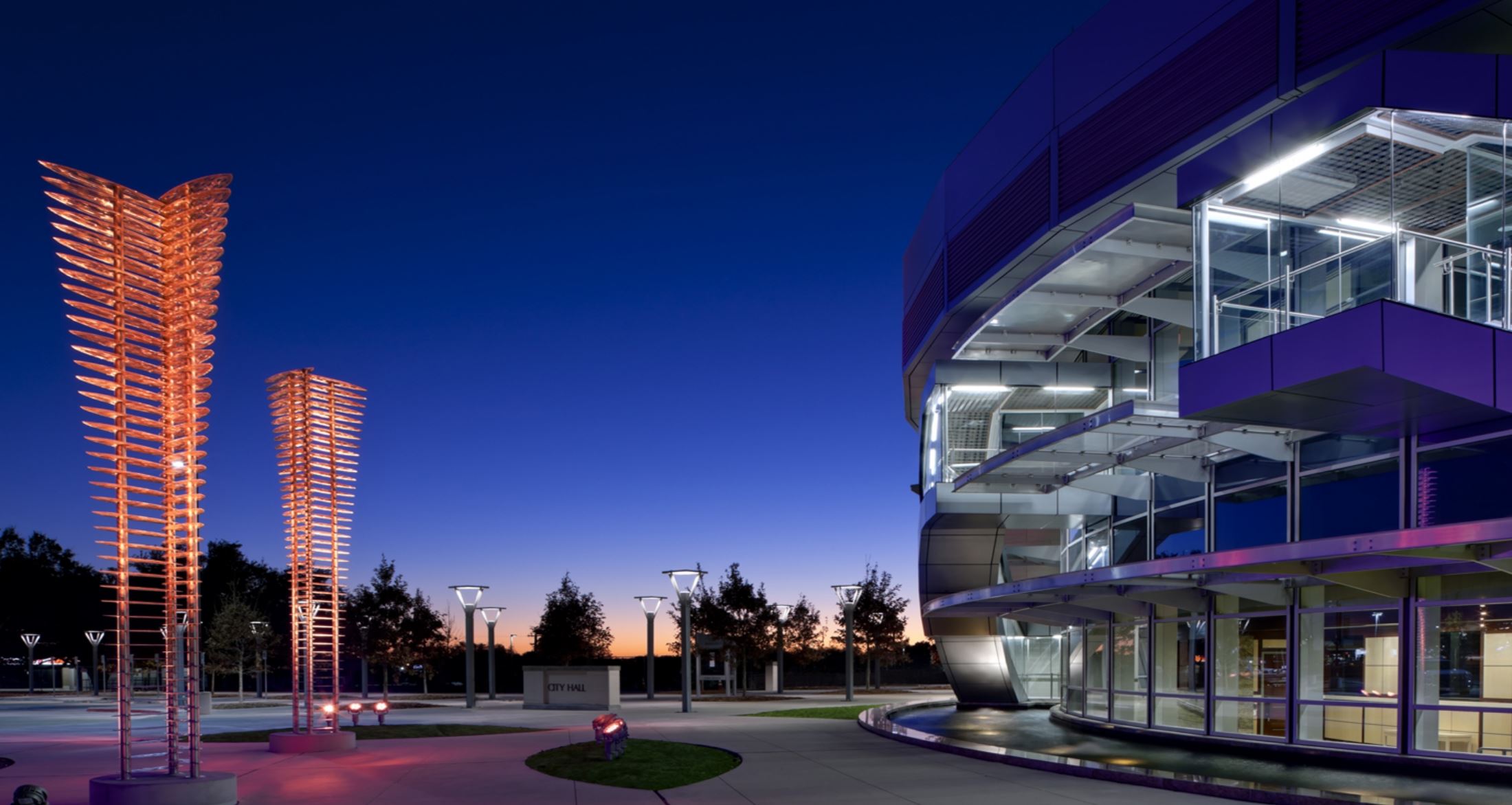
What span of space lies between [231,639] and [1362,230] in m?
55.2

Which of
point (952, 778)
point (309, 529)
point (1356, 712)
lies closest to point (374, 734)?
point (309, 529)

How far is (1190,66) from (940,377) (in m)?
10.6

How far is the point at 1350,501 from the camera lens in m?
18.9

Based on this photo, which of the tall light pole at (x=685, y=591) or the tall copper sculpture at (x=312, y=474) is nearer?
the tall copper sculpture at (x=312, y=474)

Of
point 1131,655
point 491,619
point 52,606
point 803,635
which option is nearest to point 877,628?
point 803,635

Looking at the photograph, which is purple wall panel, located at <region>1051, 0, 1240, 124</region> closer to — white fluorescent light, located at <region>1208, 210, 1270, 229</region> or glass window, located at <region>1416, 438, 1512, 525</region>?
white fluorescent light, located at <region>1208, 210, 1270, 229</region>

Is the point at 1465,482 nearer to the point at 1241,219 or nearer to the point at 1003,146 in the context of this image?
the point at 1241,219

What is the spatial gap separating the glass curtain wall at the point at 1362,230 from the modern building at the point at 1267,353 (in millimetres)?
39

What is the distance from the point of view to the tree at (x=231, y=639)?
57.1 meters

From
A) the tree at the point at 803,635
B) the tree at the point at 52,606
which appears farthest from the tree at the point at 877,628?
the tree at the point at 52,606

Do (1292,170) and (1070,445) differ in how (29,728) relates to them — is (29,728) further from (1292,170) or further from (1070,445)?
(1292,170)

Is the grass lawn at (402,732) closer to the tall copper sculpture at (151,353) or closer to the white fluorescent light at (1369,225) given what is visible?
the tall copper sculpture at (151,353)

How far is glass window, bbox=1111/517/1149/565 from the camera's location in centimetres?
2558

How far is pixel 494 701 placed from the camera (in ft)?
152
